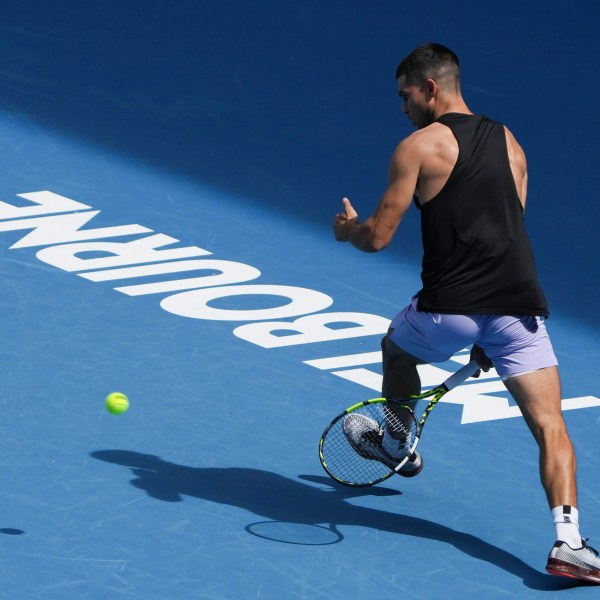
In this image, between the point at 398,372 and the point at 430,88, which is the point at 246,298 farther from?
the point at 430,88

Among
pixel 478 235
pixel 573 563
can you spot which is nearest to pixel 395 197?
pixel 478 235

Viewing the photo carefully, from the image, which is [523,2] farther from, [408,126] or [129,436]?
[129,436]

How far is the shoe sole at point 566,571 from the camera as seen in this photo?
20.1 feet

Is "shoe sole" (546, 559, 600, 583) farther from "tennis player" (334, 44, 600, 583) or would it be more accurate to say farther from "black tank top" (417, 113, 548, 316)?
"black tank top" (417, 113, 548, 316)

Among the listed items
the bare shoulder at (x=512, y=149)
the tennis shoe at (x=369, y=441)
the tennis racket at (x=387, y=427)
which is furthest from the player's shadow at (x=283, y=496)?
the bare shoulder at (x=512, y=149)

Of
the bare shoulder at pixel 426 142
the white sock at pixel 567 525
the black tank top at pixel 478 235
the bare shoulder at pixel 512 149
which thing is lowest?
the white sock at pixel 567 525

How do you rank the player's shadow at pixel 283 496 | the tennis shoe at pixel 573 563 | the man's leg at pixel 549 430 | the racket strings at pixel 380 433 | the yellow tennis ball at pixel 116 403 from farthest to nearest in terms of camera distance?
the yellow tennis ball at pixel 116 403
the racket strings at pixel 380 433
the player's shadow at pixel 283 496
the man's leg at pixel 549 430
the tennis shoe at pixel 573 563

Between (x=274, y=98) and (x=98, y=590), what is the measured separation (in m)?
7.17

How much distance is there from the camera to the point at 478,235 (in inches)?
250

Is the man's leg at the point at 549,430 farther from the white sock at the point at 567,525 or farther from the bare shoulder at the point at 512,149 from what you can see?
the bare shoulder at the point at 512,149

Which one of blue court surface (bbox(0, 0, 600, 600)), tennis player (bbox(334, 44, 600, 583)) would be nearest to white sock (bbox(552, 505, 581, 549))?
tennis player (bbox(334, 44, 600, 583))

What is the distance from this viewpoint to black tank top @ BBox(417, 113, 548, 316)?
6324 mm

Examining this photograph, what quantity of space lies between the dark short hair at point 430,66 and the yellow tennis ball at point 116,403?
1.99 m

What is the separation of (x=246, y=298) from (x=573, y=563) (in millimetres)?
3613
